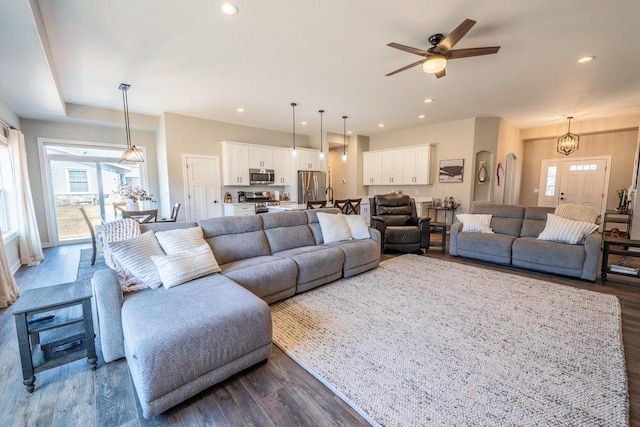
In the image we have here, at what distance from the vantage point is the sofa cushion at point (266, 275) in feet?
8.46

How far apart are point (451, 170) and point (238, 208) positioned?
5320 millimetres

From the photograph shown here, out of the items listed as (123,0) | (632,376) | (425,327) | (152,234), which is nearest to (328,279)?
(425,327)

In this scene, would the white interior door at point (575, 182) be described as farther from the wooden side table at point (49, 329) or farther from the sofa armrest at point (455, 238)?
the wooden side table at point (49, 329)

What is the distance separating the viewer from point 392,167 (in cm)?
777

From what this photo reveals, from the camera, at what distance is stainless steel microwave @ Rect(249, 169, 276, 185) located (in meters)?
6.76

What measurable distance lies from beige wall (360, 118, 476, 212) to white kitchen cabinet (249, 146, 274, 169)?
351 cm

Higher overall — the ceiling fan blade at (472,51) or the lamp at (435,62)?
the ceiling fan blade at (472,51)

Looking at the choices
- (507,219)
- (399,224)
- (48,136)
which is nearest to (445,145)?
(507,219)

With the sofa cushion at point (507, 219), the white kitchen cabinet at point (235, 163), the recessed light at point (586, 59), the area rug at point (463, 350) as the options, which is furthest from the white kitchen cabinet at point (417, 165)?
the white kitchen cabinet at point (235, 163)

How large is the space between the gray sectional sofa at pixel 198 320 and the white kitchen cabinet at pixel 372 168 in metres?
5.58

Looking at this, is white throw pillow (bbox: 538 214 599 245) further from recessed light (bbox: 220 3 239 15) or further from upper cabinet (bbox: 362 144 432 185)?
recessed light (bbox: 220 3 239 15)

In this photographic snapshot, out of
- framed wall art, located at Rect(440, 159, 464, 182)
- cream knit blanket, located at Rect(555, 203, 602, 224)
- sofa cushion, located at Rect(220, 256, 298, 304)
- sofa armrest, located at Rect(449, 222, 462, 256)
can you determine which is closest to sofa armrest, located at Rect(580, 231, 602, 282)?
cream knit blanket, located at Rect(555, 203, 602, 224)

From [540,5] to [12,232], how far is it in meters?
7.17

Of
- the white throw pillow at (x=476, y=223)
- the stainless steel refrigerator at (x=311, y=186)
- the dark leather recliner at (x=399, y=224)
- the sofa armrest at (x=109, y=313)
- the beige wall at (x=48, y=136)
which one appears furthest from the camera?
the stainless steel refrigerator at (x=311, y=186)
